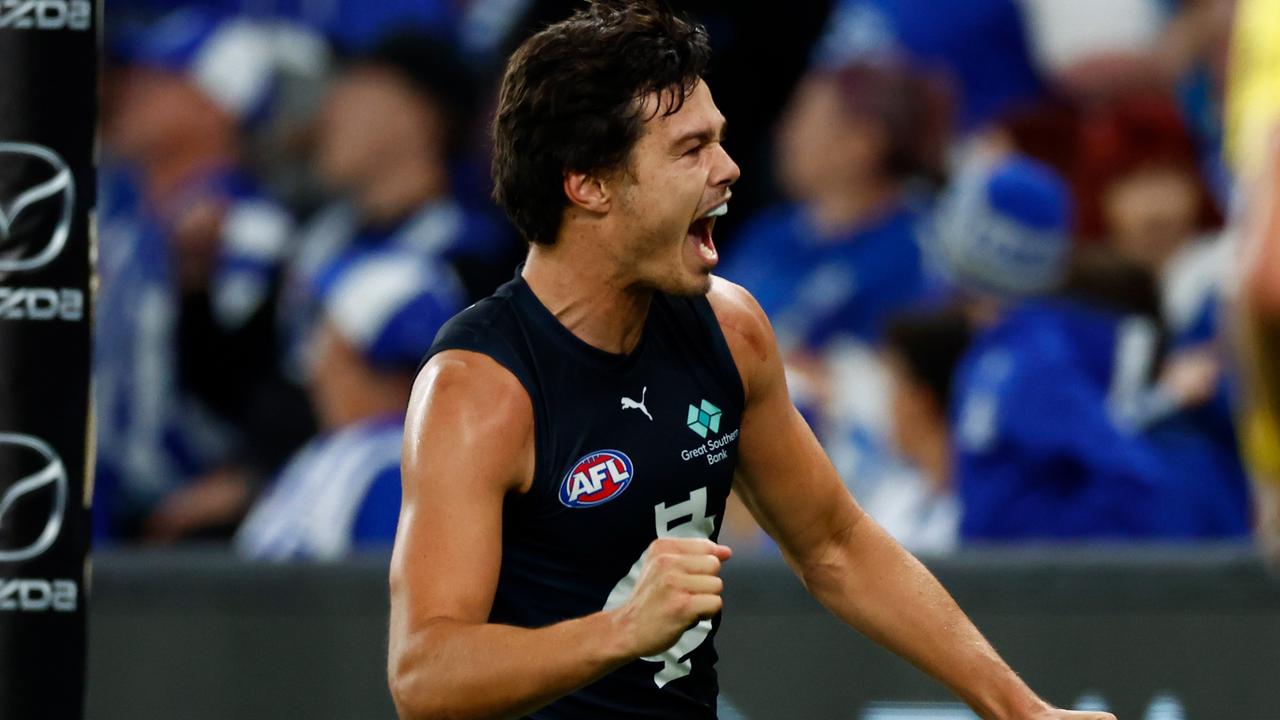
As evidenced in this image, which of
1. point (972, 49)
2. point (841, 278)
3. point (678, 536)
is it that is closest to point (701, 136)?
point (678, 536)

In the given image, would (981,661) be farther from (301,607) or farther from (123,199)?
(123,199)

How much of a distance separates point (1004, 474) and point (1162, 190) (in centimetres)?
133

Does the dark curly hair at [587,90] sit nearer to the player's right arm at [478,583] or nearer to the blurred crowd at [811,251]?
the player's right arm at [478,583]

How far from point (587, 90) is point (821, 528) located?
40.8 inches

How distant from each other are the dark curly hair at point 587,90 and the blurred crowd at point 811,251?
2.26 metres

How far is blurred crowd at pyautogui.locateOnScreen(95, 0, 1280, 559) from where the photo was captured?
6188 millimetres

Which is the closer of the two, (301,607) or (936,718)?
(936,718)

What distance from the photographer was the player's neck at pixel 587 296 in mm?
3771

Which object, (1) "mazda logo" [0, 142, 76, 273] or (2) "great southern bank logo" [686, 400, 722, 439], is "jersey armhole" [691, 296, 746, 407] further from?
(1) "mazda logo" [0, 142, 76, 273]

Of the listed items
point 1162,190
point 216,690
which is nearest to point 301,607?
point 216,690

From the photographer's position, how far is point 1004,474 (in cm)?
599

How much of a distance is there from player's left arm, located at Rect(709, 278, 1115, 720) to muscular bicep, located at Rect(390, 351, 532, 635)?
56 centimetres

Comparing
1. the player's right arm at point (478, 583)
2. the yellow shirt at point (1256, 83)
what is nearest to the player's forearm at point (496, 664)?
the player's right arm at point (478, 583)

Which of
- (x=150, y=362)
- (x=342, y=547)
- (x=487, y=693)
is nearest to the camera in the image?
(x=487, y=693)
